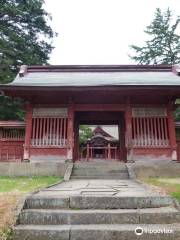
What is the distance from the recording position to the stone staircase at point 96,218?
4.20 m

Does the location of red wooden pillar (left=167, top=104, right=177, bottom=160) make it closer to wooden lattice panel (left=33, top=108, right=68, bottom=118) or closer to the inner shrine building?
the inner shrine building

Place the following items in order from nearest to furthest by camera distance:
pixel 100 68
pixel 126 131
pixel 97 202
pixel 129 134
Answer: pixel 97 202 → pixel 129 134 → pixel 126 131 → pixel 100 68

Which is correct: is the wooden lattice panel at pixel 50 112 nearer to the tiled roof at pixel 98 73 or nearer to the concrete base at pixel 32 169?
the tiled roof at pixel 98 73

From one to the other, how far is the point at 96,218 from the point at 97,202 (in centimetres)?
56

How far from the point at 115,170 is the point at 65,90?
4.18 metres

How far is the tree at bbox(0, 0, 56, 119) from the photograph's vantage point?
20.6 metres

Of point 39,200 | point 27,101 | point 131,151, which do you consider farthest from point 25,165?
point 39,200

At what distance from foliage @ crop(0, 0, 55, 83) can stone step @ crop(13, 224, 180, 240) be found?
57.1 ft

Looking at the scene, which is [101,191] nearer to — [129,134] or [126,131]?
[129,134]

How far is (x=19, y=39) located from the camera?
22281 mm

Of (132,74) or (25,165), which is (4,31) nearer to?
(132,74)

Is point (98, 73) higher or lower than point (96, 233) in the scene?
higher

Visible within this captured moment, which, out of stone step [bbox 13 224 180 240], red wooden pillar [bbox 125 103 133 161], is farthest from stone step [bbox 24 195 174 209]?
red wooden pillar [bbox 125 103 133 161]

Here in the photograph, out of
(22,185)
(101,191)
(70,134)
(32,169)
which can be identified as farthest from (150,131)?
(101,191)
